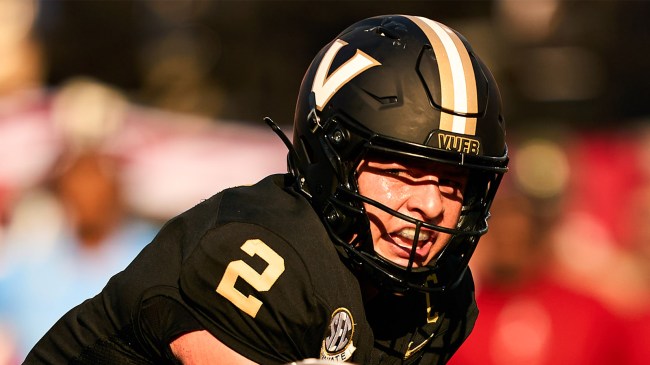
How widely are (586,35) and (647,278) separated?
9.41 feet

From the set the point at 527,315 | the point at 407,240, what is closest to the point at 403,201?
the point at 407,240

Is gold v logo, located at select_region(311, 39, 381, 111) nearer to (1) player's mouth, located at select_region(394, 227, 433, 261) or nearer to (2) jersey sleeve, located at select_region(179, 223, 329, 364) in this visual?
(1) player's mouth, located at select_region(394, 227, 433, 261)

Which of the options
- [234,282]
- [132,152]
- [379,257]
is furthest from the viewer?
[132,152]

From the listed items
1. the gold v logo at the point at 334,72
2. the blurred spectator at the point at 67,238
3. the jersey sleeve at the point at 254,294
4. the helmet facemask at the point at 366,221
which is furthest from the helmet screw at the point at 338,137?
the blurred spectator at the point at 67,238

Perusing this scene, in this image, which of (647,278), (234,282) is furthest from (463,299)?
(647,278)

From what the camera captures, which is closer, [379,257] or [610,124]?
[379,257]

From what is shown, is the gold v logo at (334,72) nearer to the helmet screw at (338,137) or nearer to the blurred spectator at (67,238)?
the helmet screw at (338,137)

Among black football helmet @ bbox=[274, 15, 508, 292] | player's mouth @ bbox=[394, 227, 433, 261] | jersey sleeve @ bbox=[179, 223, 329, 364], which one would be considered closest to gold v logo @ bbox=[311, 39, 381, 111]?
black football helmet @ bbox=[274, 15, 508, 292]

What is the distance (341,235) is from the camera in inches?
111

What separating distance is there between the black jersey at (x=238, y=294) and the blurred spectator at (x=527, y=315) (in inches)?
101

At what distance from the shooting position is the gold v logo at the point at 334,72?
2912mm

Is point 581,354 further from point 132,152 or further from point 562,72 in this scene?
point 562,72

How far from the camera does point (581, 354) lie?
17.4 feet

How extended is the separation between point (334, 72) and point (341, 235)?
44cm
